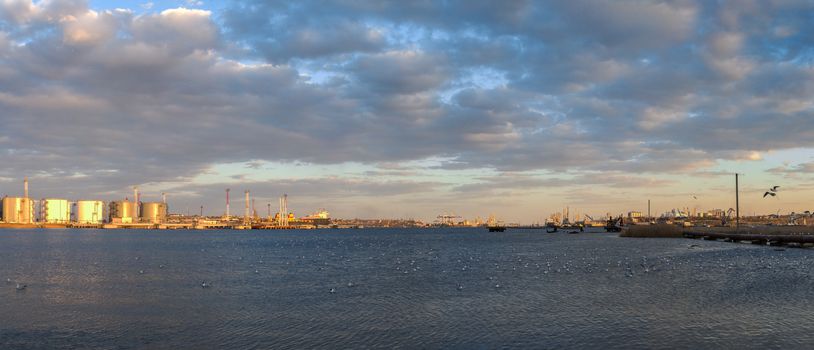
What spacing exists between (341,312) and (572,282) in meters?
21.8

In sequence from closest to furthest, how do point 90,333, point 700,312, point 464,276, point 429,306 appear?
point 90,333 → point 700,312 → point 429,306 → point 464,276

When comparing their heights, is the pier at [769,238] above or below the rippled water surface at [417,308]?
below

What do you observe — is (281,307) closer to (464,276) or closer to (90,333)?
(90,333)

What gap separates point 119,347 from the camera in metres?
25.1

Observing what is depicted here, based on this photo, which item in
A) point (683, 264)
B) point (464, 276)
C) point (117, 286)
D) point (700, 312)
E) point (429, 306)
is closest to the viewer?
point (700, 312)

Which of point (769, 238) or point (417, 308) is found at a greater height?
point (417, 308)

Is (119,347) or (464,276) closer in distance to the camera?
(119,347)

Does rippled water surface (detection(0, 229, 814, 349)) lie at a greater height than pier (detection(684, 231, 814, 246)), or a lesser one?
greater

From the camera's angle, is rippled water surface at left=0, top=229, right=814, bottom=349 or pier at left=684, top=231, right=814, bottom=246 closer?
rippled water surface at left=0, top=229, right=814, bottom=349

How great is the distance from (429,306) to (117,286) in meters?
27.1

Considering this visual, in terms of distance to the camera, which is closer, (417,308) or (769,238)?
(417,308)

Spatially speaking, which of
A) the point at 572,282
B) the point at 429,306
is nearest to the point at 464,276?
the point at 572,282

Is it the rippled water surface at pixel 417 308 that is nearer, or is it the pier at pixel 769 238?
the rippled water surface at pixel 417 308

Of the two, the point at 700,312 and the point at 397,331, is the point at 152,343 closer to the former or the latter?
the point at 397,331
